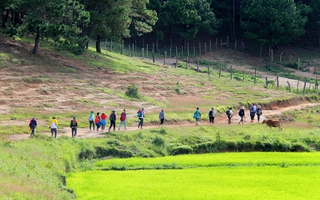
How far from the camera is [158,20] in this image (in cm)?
8856

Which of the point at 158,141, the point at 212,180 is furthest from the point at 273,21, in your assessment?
the point at 212,180

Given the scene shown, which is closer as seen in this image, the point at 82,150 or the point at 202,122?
the point at 82,150

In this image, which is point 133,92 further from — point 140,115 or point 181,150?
point 181,150

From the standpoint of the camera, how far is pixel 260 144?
126ft

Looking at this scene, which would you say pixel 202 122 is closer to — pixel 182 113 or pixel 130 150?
pixel 182 113

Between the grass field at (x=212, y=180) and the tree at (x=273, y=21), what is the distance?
185 ft

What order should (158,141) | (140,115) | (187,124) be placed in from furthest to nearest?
1. (187,124)
2. (140,115)
3. (158,141)

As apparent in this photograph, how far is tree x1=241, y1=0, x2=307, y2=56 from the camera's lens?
284 feet

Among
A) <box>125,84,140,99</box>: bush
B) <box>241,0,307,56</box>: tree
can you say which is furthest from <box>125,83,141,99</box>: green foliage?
<box>241,0,307,56</box>: tree

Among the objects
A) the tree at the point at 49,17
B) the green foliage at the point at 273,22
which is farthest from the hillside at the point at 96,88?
the green foliage at the point at 273,22

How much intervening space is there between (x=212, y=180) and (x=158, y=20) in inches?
2538

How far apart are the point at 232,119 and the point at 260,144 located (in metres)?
12.4

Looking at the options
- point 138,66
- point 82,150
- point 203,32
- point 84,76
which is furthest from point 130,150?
point 203,32

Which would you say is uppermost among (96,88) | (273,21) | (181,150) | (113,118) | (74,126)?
(273,21)
